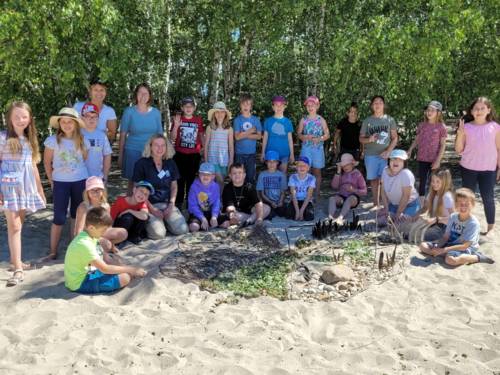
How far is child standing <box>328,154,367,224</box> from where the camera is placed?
283 inches

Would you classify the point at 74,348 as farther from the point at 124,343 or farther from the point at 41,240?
the point at 41,240

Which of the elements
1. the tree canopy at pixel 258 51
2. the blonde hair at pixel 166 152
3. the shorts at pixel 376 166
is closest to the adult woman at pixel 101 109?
the tree canopy at pixel 258 51

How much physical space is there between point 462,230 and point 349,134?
115 inches

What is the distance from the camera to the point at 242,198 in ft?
22.7

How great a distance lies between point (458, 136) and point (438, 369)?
366 cm

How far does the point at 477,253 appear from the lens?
5574 mm

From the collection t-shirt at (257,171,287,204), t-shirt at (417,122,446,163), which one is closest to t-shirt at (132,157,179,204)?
t-shirt at (257,171,287,204)

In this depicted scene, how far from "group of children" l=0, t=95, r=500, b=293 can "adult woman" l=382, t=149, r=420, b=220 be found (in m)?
0.01

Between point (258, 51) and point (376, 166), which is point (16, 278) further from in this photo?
point (258, 51)

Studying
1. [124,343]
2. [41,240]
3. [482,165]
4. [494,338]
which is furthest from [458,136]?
[41,240]

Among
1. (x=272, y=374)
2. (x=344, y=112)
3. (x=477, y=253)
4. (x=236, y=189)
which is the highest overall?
(x=344, y=112)

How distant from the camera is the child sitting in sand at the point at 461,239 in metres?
5.47

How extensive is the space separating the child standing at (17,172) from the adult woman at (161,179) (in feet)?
4.69

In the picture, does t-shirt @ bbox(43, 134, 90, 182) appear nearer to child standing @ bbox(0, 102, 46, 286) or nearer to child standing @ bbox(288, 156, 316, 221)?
child standing @ bbox(0, 102, 46, 286)
